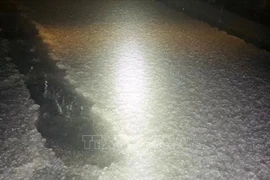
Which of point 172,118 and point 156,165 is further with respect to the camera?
point 172,118

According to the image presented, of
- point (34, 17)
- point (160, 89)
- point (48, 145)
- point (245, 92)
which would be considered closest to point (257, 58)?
point (245, 92)

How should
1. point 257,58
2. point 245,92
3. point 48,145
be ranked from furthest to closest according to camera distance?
point 257,58
point 245,92
point 48,145

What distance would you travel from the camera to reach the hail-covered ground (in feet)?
8.04

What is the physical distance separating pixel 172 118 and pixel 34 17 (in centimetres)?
412

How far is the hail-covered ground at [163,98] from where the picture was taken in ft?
8.04

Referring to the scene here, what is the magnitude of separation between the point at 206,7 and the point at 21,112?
482 cm

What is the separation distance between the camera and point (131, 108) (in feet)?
10.5

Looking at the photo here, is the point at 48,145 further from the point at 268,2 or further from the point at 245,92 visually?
the point at 268,2

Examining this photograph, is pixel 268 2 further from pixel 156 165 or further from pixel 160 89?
pixel 156 165

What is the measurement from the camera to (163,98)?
3395 mm

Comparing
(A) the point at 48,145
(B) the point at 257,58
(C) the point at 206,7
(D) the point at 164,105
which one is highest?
(C) the point at 206,7

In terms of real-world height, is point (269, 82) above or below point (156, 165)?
above

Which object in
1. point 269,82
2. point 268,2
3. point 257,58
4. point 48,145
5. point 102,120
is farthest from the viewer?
point 268,2

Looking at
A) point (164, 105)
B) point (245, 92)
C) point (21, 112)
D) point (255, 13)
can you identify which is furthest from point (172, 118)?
point (255, 13)
